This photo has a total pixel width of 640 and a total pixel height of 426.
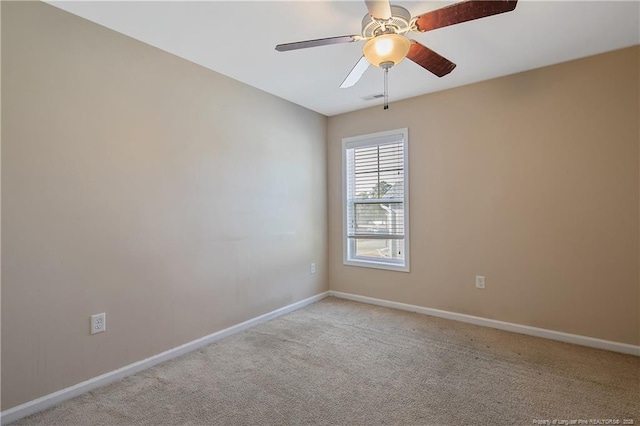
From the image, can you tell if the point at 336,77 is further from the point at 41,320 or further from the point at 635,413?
the point at 635,413

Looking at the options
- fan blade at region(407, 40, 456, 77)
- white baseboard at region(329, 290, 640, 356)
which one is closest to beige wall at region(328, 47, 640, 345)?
white baseboard at region(329, 290, 640, 356)

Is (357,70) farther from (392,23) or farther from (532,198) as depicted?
(532,198)

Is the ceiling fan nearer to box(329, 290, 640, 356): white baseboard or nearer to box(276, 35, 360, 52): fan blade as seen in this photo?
box(276, 35, 360, 52): fan blade

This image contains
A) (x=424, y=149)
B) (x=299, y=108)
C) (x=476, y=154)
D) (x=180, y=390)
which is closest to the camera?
(x=180, y=390)

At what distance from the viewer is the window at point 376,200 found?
12.5 ft

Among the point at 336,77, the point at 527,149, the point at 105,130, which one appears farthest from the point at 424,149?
the point at 105,130

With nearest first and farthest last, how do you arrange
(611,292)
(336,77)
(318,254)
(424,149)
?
(611,292) < (336,77) < (424,149) < (318,254)

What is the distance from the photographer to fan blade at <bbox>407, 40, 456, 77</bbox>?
1.94 m

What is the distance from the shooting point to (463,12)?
1570 millimetres

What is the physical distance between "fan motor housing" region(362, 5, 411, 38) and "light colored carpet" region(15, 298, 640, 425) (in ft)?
7.26

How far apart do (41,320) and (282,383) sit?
154 centimetres

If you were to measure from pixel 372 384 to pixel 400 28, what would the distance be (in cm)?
228

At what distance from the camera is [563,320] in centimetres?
285

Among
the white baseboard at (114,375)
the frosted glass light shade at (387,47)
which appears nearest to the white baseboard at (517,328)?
the white baseboard at (114,375)
